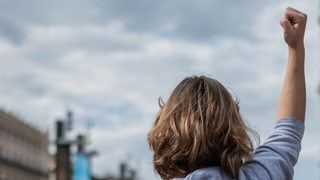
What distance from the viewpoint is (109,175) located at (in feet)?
324

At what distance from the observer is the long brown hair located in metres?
2.66

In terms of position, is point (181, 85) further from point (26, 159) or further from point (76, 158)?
point (26, 159)

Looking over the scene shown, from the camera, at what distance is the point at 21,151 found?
90250 mm

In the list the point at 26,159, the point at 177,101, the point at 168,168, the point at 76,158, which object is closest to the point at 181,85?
the point at 177,101

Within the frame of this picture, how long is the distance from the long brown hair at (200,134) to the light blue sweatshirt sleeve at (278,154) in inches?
1.6

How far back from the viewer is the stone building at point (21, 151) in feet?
276

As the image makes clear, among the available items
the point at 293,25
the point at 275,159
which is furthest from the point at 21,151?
the point at 275,159

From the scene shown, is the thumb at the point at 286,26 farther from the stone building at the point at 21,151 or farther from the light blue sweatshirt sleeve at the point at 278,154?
the stone building at the point at 21,151

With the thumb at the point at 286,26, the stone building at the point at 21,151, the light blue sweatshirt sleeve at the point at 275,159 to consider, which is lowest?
the light blue sweatshirt sleeve at the point at 275,159

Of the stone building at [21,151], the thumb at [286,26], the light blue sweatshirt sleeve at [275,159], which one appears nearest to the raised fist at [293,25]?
the thumb at [286,26]

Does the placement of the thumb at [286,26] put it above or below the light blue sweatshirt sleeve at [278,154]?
above

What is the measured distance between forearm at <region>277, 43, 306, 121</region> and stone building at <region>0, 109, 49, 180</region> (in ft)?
265

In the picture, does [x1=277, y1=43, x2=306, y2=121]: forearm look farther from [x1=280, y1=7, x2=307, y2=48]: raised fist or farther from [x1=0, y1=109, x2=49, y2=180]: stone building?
[x1=0, y1=109, x2=49, y2=180]: stone building

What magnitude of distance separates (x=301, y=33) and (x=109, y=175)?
96.5 metres
